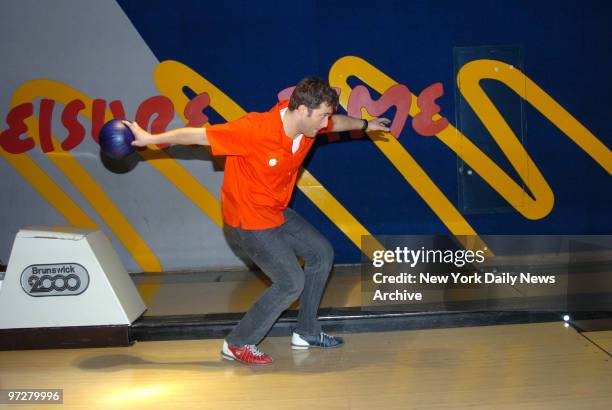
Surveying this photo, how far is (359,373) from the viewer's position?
3277 mm

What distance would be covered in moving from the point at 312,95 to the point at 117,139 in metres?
0.96

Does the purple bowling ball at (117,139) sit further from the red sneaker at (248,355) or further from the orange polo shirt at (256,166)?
the red sneaker at (248,355)

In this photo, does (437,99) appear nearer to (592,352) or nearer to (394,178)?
(394,178)

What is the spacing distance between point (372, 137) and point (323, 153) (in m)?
0.40

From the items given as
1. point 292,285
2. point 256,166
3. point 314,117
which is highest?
point 314,117

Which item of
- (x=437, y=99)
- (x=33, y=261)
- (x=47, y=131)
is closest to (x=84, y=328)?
(x=33, y=261)

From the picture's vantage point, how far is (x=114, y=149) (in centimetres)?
330

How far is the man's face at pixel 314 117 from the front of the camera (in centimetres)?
318

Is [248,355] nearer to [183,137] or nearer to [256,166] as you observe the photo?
[256,166]

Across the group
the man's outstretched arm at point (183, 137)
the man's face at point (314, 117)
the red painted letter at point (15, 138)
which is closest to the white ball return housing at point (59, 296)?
the man's outstretched arm at point (183, 137)

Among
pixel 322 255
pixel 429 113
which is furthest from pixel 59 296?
pixel 429 113

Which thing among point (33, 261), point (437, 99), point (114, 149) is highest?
point (437, 99)

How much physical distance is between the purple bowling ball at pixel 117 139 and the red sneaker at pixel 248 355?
111cm

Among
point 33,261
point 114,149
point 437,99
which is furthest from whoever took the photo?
point 437,99
